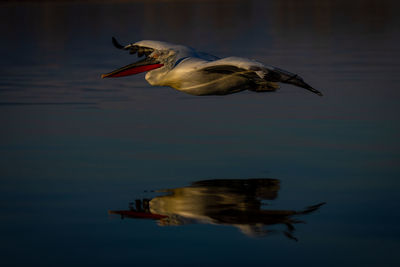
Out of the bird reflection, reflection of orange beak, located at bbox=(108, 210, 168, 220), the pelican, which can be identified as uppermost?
the pelican

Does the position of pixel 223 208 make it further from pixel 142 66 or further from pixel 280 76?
pixel 142 66

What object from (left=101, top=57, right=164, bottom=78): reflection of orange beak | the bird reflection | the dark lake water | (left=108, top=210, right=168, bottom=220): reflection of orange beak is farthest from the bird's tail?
(left=108, top=210, right=168, bottom=220): reflection of orange beak

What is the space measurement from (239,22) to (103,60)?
23583 millimetres

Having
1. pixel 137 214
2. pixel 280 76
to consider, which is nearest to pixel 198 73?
pixel 280 76

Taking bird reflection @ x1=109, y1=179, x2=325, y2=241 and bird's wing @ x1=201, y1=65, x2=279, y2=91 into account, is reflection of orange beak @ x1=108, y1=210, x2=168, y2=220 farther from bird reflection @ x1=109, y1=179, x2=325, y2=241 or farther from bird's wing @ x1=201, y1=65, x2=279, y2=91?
bird's wing @ x1=201, y1=65, x2=279, y2=91

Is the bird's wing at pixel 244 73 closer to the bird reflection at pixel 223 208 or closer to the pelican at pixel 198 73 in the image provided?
the pelican at pixel 198 73

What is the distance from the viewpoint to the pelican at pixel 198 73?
1331 centimetres

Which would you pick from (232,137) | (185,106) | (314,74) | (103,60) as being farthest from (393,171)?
(103,60)

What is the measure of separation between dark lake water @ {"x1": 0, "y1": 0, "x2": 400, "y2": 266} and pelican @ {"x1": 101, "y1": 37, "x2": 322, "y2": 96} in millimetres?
837

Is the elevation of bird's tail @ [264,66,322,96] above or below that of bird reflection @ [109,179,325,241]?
above

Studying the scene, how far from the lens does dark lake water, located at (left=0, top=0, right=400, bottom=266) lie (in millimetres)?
9320

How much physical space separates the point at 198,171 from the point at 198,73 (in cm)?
209

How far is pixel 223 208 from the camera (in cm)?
1048

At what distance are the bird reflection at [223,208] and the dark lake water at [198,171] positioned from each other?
2 cm
